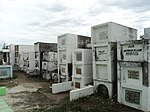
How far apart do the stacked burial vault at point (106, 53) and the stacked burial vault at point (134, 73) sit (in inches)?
25.8

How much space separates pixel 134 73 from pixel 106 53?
196cm

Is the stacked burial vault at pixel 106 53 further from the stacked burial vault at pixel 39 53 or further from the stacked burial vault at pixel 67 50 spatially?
the stacked burial vault at pixel 39 53

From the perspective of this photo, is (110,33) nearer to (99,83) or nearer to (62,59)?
(99,83)

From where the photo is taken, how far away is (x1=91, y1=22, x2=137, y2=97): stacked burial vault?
8.30 meters

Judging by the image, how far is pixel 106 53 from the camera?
8.57m

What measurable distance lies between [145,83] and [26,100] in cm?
598

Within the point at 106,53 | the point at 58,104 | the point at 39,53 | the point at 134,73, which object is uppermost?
the point at 39,53

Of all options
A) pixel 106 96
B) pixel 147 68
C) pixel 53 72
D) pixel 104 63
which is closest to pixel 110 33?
pixel 104 63

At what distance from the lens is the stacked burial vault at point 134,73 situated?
21.5ft

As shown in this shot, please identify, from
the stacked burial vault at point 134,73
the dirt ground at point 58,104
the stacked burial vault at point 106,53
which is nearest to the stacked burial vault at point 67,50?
the dirt ground at point 58,104

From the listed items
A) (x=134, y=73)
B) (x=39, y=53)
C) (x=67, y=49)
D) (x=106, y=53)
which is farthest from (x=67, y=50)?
(x=39, y=53)

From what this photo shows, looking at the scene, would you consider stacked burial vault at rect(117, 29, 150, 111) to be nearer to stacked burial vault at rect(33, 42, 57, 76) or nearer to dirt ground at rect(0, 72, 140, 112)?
dirt ground at rect(0, 72, 140, 112)

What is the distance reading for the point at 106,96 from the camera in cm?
852

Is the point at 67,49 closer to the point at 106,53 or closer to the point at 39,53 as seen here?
the point at 106,53
